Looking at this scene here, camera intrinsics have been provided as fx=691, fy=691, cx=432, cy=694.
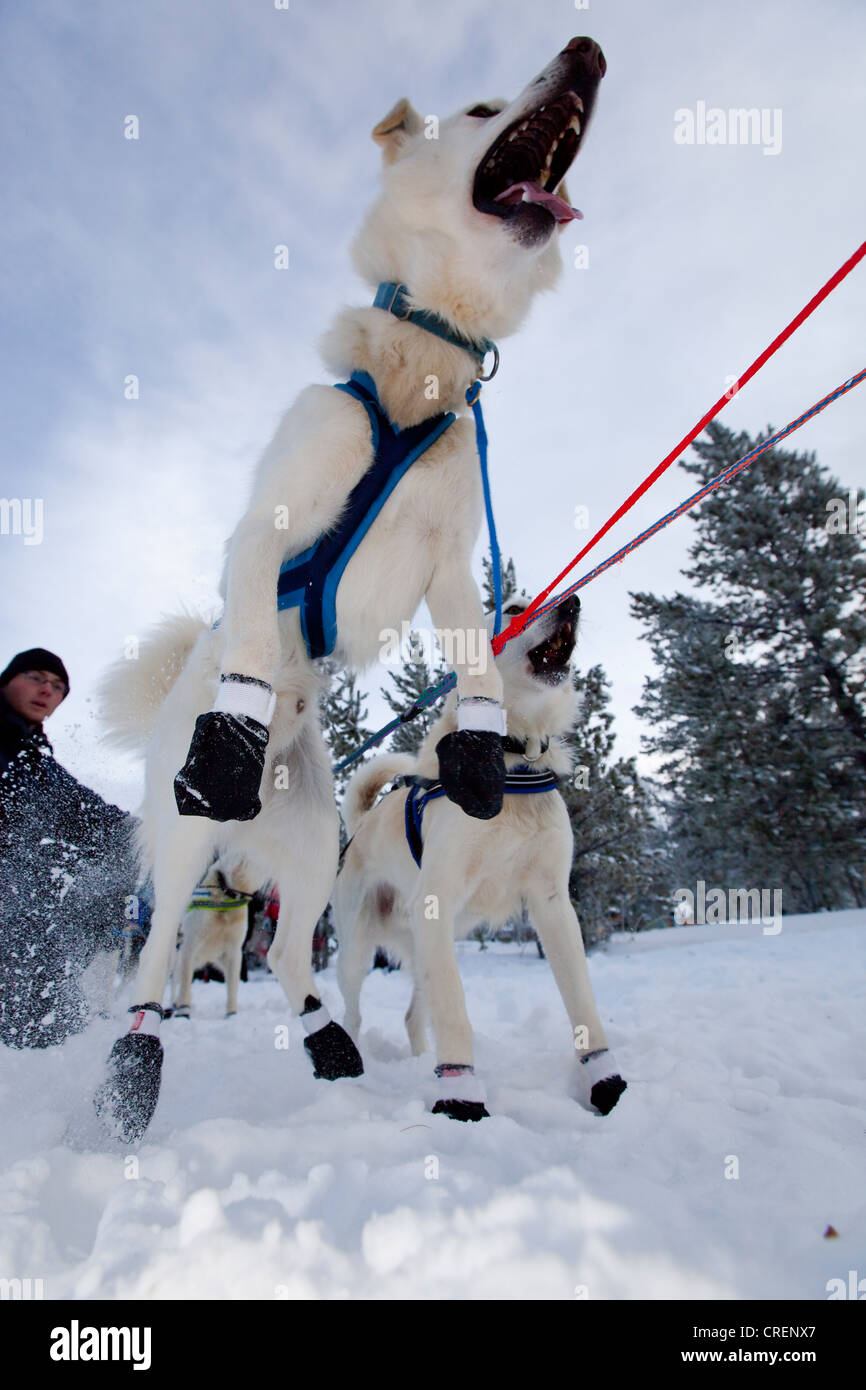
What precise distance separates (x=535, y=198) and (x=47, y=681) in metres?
3.48

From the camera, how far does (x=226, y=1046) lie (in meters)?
3.48

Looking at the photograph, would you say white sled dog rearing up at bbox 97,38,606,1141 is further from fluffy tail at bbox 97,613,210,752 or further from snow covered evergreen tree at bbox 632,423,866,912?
snow covered evergreen tree at bbox 632,423,866,912

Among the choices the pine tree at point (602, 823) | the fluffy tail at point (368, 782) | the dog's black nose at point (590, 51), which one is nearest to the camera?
the dog's black nose at point (590, 51)

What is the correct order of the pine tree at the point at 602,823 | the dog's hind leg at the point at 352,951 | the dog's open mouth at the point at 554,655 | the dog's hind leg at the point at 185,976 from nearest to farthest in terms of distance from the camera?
the dog's open mouth at the point at 554,655 → the dog's hind leg at the point at 352,951 → the dog's hind leg at the point at 185,976 → the pine tree at the point at 602,823

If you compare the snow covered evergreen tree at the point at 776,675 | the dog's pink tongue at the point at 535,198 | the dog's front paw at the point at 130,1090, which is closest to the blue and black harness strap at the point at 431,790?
the dog's front paw at the point at 130,1090

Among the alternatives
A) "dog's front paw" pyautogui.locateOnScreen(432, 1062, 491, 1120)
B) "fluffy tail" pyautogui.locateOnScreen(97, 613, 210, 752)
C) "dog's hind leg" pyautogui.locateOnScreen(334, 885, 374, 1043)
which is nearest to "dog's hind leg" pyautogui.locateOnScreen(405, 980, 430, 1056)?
"dog's hind leg" pyautogui.locateOnScreen(334, 885, 374, 1043)

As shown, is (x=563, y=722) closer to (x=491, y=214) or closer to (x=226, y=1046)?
(x=491, y=214)

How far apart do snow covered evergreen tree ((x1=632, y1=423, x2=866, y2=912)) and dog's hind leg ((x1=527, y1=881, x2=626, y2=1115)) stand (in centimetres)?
1337

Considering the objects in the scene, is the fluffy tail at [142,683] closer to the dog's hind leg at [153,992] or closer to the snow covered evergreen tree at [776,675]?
the dog's hind leg at [153,992]

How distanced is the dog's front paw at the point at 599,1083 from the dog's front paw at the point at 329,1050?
2.41 ft

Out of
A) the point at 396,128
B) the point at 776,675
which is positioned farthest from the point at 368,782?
the point at 776,675

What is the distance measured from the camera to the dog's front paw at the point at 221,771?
4.83 ft

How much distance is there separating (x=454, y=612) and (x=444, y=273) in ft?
3.07
